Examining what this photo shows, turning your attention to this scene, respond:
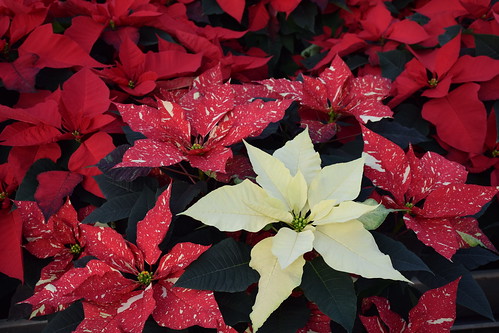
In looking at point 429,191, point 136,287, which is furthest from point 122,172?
point 429,191

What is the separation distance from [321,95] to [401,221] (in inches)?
9.8

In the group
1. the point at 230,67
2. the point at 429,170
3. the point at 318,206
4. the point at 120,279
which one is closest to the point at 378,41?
the point at 230,67

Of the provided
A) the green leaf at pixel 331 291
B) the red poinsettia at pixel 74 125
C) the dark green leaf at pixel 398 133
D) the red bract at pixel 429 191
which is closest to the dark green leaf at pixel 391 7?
the dark green leaf at pixel 398 133

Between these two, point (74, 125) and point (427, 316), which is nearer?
point (427, 316)

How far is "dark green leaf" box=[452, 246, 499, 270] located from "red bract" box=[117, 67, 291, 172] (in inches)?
14.5

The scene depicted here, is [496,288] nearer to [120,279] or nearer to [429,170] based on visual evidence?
[429,170]

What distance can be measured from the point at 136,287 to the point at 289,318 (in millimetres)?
193

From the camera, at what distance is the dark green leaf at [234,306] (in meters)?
0.61

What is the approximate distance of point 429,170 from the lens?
0.70m

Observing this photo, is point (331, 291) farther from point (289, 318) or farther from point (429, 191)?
point (429, 191)

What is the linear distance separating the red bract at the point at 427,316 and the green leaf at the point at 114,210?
1.16ft

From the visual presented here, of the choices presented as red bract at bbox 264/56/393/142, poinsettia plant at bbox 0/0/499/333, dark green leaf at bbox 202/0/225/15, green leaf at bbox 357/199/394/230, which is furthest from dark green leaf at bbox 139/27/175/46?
green leaf at bbox 357/199/394/230

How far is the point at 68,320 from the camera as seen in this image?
65cm

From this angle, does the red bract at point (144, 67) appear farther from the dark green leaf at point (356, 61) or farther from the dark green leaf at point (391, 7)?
the dark green leaf at point (391, 7)
